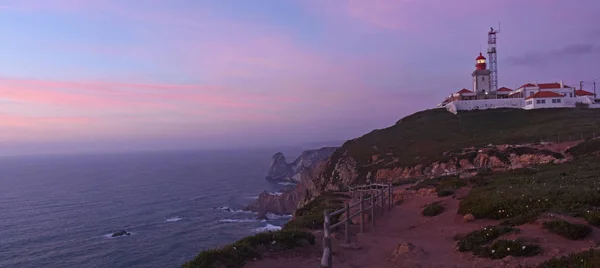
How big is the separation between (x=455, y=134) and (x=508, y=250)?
6124cm

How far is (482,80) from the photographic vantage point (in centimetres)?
8750

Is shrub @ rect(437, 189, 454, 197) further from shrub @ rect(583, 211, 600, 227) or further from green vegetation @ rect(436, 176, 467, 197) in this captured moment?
shrub @ rect(583, 211, 600, 227)

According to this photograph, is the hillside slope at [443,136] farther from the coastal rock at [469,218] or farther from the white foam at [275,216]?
the coastal rock at [469,218]

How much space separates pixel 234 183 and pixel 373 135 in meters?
47.7

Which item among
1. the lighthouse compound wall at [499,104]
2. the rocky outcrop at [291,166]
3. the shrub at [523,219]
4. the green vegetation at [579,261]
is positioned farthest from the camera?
the rocky outcrop at [291,166]

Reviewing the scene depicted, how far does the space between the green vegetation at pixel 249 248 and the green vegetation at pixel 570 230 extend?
718 cm

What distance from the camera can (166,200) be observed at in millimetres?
79688

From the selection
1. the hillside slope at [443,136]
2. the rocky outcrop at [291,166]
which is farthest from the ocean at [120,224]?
the rocky outcrop at [291,166]

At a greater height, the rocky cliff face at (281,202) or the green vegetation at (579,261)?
the green vegetation at (579,261)

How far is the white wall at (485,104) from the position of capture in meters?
83.0

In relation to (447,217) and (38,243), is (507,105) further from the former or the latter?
(38,243)

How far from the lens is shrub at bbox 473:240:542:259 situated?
9.33 m

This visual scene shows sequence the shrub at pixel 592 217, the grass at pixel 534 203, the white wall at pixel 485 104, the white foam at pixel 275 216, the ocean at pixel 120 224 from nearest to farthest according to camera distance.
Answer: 1. the shrub at pixel 592 217
2. the grass at pixel 534 203
3. the ocean at pixel 120 224
4. the white foam at pixel 275 216
5. the white wall at pixel 485 104

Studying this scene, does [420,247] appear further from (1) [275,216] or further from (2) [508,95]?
(2) [508,95]
